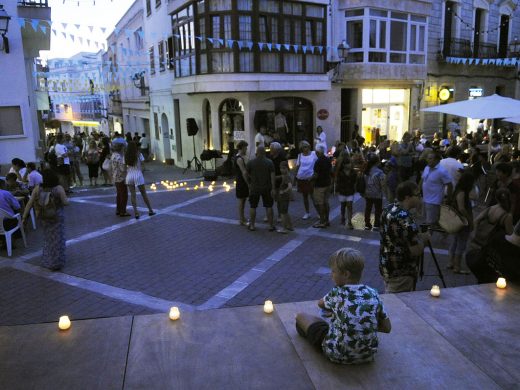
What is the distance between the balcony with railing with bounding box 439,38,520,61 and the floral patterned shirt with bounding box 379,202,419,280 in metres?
20.6

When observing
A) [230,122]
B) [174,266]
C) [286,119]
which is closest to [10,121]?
[230,122]

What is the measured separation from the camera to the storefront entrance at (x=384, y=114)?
68.7 feet

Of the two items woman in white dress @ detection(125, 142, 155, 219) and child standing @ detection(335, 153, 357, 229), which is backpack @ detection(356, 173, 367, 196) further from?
woman in white dress @ detection(125, 142, 155, 219)

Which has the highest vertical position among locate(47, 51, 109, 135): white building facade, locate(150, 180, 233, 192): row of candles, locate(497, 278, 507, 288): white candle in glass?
locate(47, 51, 109, 135): white building facade

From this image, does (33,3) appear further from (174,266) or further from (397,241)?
(397,241)

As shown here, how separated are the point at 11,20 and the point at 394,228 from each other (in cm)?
1363

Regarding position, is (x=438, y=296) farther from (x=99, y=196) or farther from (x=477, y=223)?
(x=99, y=196)

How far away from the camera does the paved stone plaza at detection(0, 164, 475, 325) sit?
6.00 m

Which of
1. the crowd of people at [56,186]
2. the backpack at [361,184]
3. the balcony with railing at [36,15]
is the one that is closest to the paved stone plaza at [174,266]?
the crowd of people at [56,186]

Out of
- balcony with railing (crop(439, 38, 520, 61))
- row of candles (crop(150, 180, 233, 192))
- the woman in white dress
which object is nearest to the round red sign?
row of candles (crop(150, 180, 233, 192))

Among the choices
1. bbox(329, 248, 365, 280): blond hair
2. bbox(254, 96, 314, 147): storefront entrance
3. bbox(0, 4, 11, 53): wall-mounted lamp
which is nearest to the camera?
bbox(329, 248, 365, 280): blond hair

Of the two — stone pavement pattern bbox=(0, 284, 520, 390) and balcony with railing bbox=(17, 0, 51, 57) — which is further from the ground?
balcony with railing bbox=(17, 0, 51, 57)

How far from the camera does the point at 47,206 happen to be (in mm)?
6984

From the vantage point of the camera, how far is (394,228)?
448 cm
